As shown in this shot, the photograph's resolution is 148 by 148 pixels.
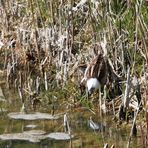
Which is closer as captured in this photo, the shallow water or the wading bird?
the shallow water

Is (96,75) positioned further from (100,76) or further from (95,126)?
(95,126)

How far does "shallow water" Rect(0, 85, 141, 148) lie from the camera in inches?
157

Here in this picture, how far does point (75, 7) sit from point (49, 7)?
0.98 ft

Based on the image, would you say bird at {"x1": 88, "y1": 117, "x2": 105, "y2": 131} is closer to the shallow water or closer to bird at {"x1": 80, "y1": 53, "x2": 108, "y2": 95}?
the shallow water

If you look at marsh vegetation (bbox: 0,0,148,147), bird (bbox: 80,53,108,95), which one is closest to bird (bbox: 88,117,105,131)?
marsh vegetation (bbox: 0,0,148,147)

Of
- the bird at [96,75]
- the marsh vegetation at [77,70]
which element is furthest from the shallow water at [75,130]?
the bird at [96,75]

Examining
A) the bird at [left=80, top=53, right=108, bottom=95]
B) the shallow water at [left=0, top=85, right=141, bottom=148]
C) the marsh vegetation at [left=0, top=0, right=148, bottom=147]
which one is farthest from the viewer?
the bird at [left=80, top=53, right=108, bottom=95]

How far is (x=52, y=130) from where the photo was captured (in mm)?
4316

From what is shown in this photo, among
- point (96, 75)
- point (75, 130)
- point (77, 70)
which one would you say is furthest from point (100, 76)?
point (75, 130)

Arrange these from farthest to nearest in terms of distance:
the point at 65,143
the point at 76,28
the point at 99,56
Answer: the point at 76,28, the point at 99,56, the point at 65,143

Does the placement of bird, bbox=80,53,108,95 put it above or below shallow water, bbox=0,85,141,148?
above

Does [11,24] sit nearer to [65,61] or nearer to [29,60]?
[29,60]

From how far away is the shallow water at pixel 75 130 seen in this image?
3998mm

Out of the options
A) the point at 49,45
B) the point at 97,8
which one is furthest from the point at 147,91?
the point at 49,45
